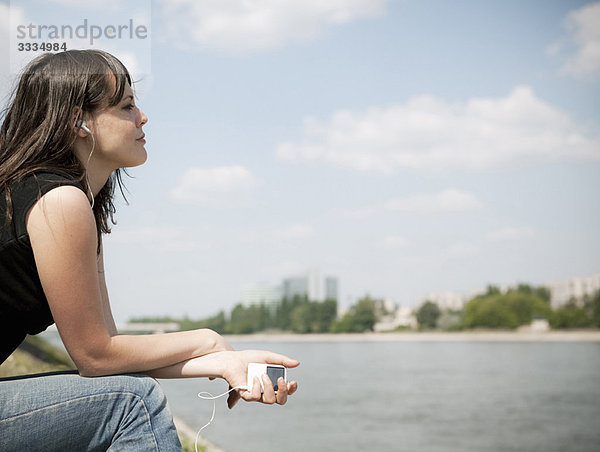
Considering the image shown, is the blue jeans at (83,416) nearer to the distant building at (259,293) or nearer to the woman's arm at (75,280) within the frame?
the woman's arm at (75,280)

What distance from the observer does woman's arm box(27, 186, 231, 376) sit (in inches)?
44.1

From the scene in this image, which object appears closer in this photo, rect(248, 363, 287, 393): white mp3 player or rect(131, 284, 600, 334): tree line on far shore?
rect(248, 363, 287, 393): white mp3 player

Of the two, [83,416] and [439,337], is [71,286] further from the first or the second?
[439,337]

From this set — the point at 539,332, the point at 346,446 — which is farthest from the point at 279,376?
the point at 539,332

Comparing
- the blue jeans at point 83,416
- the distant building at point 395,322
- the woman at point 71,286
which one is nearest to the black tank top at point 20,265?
the woman at point 71,286

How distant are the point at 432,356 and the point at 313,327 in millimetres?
25959

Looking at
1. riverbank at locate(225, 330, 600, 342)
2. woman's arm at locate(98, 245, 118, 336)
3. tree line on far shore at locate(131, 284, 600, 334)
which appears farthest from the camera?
tree line on far shore at locate(131, 284, 600, 334)

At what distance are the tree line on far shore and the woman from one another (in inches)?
2478

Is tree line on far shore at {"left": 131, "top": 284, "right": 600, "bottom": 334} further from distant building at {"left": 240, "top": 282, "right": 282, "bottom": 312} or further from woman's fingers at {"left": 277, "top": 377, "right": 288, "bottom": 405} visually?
woman's fingers at {"left": 277, "top": 377, "right": 288, "bottom": 405}

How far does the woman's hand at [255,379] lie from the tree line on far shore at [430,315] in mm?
62860

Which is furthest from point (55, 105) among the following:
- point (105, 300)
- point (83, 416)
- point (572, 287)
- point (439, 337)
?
point (572, 287)

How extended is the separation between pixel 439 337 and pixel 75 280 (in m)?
74.8

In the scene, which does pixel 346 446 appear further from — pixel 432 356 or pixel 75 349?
pixel 432 356

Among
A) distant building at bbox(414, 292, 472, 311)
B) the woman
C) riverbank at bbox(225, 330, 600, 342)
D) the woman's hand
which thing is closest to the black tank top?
the woman
